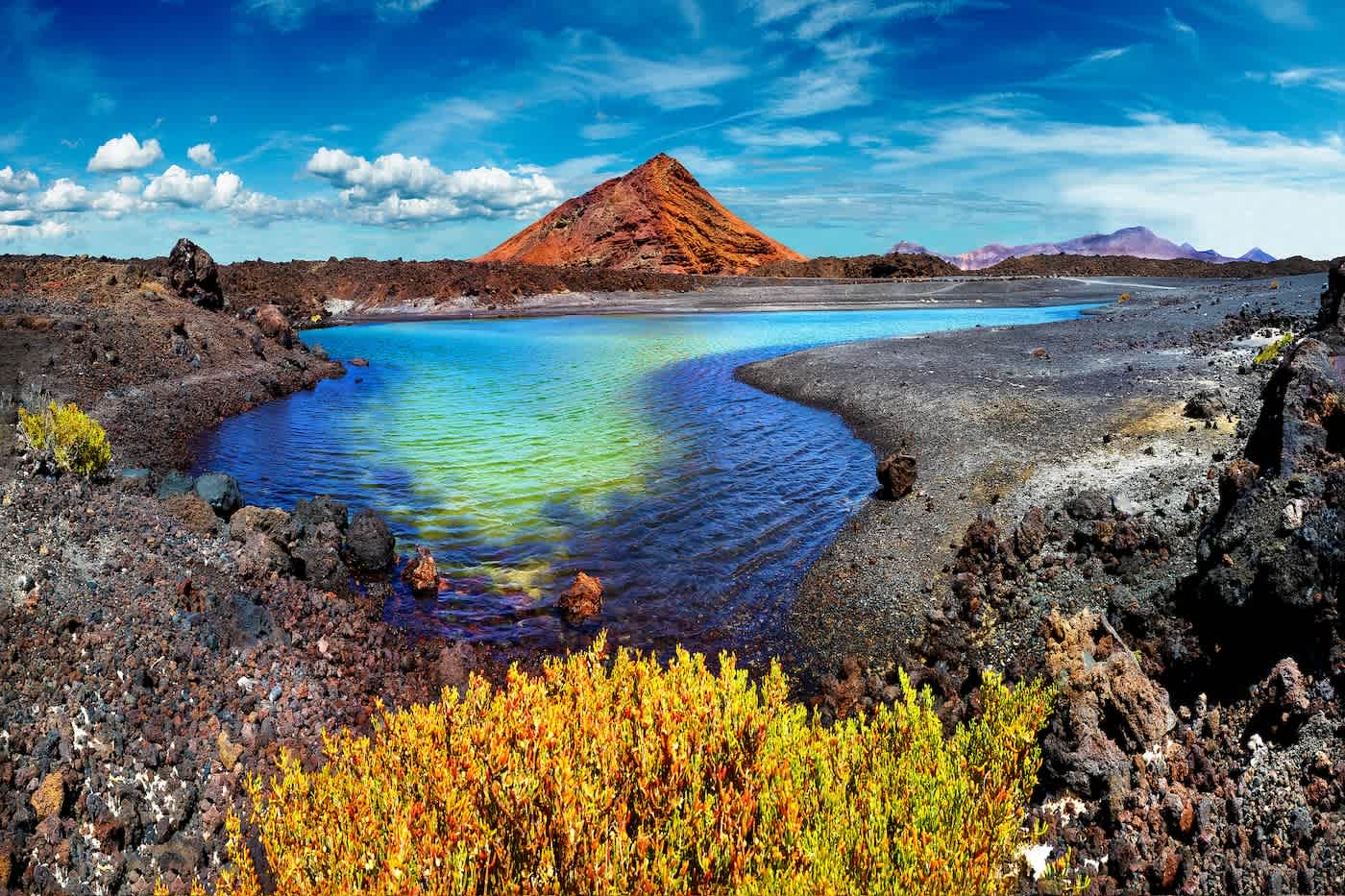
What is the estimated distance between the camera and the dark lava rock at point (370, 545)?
11469 mm

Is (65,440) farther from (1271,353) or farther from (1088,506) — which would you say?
(1271,353)

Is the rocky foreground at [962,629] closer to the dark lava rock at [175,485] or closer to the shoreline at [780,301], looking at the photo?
the dark lava rock at [175,485]

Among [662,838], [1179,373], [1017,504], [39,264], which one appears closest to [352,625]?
[662,838]

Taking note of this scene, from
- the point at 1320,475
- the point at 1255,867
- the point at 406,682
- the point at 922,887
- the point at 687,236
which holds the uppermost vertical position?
the point at 687,236

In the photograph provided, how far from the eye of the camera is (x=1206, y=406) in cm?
1377

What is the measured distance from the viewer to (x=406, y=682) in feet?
28.1

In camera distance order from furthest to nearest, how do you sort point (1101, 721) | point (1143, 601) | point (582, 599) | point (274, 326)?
1. point (274, 326)
2. point (582, 599)
3. point (1143, 601)
4. point (1101, 721)

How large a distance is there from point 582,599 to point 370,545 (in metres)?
3.74

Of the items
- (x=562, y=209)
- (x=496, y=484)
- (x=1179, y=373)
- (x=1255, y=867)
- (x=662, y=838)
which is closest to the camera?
(x=662, y=838)

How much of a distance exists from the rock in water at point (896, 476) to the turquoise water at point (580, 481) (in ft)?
2.78

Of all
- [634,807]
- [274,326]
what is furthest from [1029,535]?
[274,326]

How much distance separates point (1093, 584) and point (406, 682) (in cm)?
816

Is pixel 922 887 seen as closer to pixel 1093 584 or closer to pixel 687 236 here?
pixel 1093 584

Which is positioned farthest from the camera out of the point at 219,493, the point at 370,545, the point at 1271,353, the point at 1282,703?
the point at 1271,353
